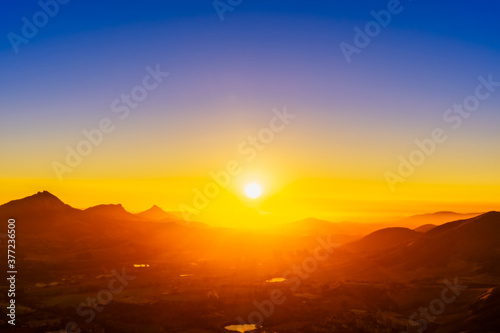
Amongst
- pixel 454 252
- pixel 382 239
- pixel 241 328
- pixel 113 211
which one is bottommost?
pixel 241 328

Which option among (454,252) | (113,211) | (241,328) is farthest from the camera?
(113,211)

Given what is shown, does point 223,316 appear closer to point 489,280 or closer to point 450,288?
point 450,288

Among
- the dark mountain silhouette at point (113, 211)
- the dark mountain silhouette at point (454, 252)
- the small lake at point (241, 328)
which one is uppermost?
the dark mountain silhouette at point (113, 211)

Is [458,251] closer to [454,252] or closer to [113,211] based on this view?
[454,252]

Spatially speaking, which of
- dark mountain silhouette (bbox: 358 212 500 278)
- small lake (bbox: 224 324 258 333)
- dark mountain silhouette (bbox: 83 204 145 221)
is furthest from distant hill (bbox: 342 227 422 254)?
dark mountain silhouette (bbox: 83 204 145 221)

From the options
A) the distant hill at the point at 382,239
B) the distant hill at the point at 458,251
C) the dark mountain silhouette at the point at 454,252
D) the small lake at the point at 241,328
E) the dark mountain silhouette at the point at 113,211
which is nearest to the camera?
the small lake at the point at 241,328

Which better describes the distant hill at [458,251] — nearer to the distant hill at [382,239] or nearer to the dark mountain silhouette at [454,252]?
the dark mountain silhouette at [454,252]

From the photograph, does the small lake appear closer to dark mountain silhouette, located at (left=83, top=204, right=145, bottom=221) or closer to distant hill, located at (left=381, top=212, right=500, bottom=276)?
distant hill, located at (left=381, top=212, right=500, bottom=276)

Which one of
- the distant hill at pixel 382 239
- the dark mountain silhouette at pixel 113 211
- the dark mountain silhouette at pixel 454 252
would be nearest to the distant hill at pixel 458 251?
the dark mountain silhouette at pixel 454 252

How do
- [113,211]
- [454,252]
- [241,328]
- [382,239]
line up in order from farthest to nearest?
1. [113,211]
2. [382,239]
3. [454,252]
4. [241,328]

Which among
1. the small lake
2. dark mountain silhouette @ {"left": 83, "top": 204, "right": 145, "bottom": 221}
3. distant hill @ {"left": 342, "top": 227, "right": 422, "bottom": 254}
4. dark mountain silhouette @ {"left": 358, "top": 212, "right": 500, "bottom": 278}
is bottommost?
the small lake

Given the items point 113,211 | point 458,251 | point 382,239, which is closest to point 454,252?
point 458,251

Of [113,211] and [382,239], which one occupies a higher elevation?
[113,211]

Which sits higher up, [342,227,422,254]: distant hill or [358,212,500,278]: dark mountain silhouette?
[342,227,422,254]: distant hill
